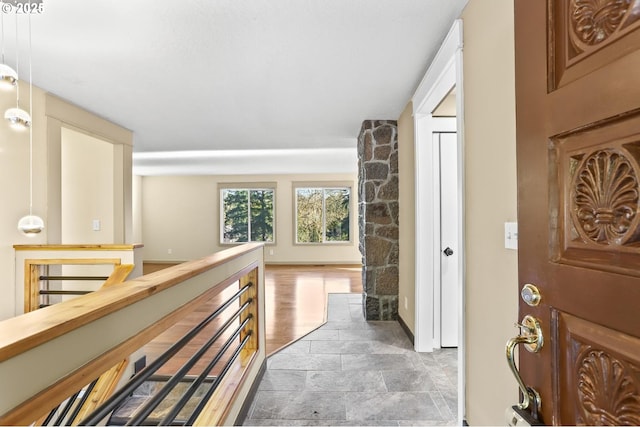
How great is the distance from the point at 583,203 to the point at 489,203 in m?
0.98

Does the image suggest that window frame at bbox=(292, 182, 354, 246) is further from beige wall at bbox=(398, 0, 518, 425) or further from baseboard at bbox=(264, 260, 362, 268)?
beige wall at bbox=(398, 0, 518, 425)

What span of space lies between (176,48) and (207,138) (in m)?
2.47

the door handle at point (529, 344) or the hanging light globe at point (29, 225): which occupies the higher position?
the hanging light globe at point (29, 225)

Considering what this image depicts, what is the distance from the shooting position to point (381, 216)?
362cm

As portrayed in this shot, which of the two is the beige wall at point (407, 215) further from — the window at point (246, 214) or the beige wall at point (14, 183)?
the window at point (246, 214)

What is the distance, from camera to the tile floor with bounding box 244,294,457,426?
1942mm

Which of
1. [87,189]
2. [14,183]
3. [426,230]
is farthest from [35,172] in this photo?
[426,230]

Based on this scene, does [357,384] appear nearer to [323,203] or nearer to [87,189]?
[87,189]

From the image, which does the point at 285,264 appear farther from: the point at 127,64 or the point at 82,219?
the point at 127,64

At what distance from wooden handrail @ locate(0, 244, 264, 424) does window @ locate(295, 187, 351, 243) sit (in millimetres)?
6945

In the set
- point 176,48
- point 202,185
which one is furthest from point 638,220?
point 202,185

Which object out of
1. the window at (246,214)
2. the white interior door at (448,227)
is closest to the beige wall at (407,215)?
the white interior door at (448,227)

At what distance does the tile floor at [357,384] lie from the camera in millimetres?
1942

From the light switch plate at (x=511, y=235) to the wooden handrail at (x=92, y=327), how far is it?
1323 millimetres
